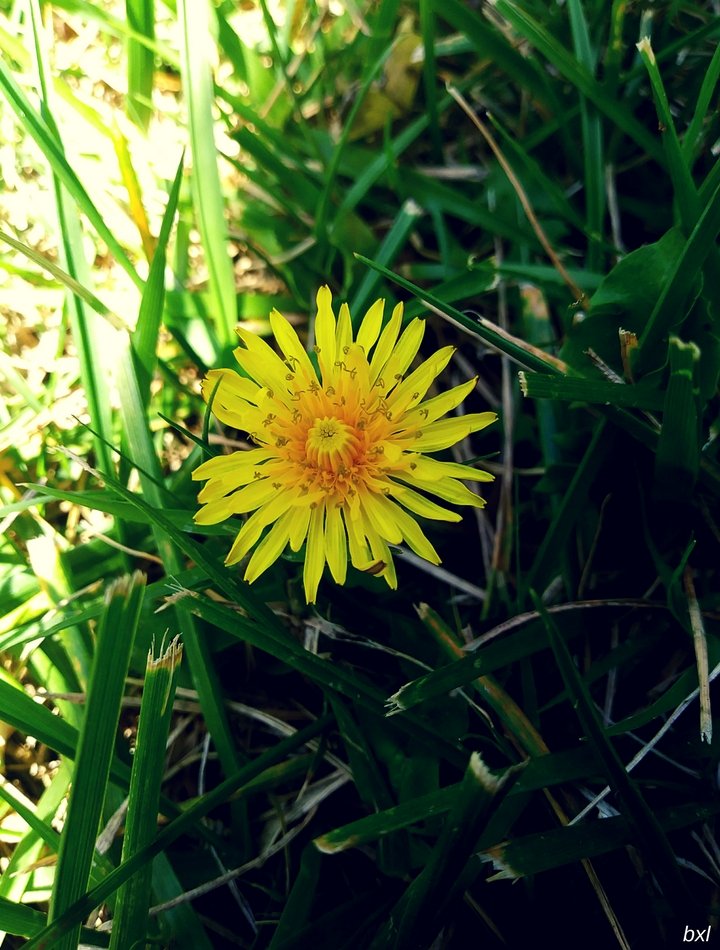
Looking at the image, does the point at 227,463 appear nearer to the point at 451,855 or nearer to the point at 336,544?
the point at 336,544

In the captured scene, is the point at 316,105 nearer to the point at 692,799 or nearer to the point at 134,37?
the point at 134,37

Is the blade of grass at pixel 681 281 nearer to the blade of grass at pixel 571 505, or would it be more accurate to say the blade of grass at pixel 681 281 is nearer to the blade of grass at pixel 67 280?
→ the blade of grass at pixel 571 505

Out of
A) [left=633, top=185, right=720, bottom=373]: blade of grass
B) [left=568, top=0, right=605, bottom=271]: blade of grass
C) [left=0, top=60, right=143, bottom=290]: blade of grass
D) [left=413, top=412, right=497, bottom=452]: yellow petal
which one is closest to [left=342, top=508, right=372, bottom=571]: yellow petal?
[left=413, top=412, right=497, bottom=452]: yellow petal

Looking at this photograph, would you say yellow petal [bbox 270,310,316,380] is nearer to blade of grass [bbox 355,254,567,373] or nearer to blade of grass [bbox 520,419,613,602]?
blade of grass [bbox 355,254,567,373]

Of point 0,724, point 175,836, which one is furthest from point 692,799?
point 0,724

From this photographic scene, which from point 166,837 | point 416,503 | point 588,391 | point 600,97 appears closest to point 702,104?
point 600,97

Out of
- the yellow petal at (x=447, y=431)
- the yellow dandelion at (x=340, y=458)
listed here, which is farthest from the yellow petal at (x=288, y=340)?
the yellow petal at (x=447, y=431)
